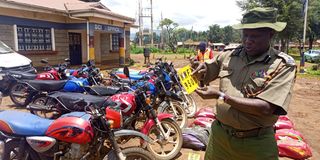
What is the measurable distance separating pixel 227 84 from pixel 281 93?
0.44m

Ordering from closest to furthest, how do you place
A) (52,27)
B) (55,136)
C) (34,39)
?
(55,136) → (34,39) → (52,27)

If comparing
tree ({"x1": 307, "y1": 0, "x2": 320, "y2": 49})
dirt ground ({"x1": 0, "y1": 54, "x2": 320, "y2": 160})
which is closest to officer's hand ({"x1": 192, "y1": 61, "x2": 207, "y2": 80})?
dirt ground ({"x1": 0, "y1": 54, "x2": 320, "y2": 160})

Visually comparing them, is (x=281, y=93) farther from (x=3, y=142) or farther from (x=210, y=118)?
(x=210, y=118)

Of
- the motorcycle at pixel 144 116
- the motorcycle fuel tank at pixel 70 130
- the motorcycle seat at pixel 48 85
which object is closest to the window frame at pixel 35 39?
the motorcycle seat at pixel 48 85

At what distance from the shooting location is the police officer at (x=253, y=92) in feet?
6.05

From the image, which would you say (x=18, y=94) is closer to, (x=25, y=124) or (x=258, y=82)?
(x=25, y=124)

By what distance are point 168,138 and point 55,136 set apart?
162 centimetres

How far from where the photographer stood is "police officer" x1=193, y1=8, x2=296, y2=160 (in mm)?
1843

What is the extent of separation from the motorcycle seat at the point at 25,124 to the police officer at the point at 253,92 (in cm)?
156

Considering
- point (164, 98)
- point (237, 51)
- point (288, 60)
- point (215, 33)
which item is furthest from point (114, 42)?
point (215, 33)

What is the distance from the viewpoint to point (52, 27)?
523 inches

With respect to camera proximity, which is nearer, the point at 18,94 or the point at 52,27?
the point at 18,94

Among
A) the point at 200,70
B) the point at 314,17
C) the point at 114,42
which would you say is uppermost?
the point at 314,17

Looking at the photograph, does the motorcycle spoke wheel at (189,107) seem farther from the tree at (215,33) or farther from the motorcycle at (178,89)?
the tree at (215,33)
